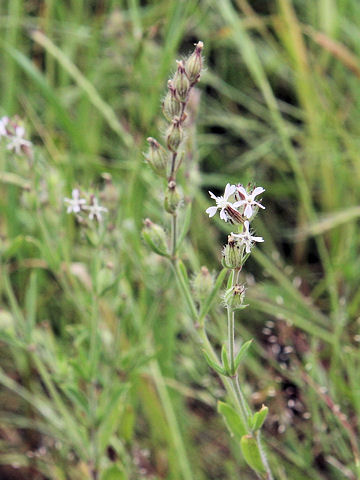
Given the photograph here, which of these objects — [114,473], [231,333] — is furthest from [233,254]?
[114,473]

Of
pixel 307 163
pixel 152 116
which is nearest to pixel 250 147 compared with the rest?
pixel 307 163

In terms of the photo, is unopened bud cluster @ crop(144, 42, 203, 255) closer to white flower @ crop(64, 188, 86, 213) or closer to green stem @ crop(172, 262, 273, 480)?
green stem @ crop(172, 262, 273, 480)

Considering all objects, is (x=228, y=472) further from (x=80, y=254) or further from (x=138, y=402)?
(x=80, y=254)

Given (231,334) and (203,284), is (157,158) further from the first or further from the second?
(231,334)

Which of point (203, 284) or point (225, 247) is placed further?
point (203, 284)

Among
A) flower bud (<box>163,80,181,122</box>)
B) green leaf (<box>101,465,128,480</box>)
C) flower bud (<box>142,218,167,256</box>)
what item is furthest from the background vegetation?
flower bud (<box>163,80,181,122</box>)
